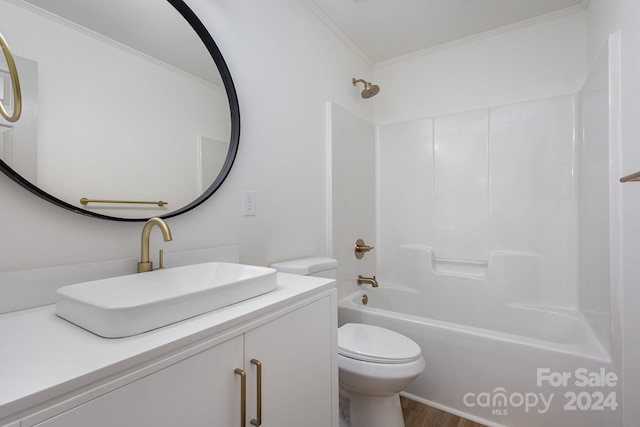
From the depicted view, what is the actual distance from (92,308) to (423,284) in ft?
7.25

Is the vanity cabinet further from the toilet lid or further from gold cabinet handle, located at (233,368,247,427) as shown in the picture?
the toilet lid

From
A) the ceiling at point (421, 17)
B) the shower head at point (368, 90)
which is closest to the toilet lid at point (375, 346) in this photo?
the shower head at point (368, 90)

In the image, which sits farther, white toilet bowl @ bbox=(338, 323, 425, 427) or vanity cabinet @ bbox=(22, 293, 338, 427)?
white toilet bowl @ bbox=(338, 323, 425, 427)

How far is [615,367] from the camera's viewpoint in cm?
123

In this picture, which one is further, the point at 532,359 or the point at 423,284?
the point at 423,284

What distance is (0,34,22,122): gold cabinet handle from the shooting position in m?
0.73

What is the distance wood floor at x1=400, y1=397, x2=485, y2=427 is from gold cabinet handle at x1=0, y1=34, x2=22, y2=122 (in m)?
2.01

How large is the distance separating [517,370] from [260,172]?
159 cm

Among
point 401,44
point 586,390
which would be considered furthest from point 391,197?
point 586,390

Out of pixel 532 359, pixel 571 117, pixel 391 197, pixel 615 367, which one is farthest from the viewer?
pixel 391 197

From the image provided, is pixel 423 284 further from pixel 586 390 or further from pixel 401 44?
pixel 401 44

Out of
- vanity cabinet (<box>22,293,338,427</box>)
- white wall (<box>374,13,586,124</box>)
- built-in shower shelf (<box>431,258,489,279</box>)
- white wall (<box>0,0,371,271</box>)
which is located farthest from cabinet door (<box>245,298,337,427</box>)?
white wall (<box>374,13,586,124</box>)

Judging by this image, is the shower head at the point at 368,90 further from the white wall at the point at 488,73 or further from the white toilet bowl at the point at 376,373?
the white toilet bowl at the point at 376,373

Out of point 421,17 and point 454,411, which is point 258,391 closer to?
point 454,411
